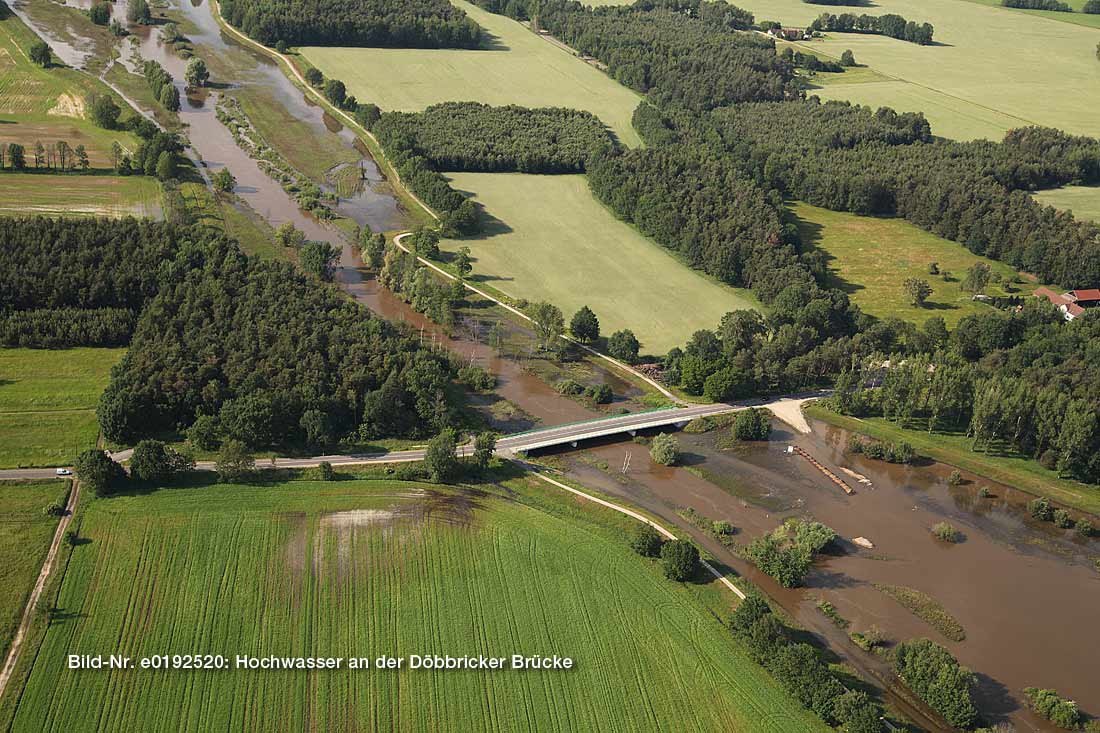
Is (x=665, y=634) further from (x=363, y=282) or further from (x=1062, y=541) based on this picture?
(x=363, y=282)

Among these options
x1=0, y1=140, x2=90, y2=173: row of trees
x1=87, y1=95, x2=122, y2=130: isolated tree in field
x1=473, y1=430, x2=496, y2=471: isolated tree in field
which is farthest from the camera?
x1=87, y1=95, x2=122, y2=130: isolated tree in field

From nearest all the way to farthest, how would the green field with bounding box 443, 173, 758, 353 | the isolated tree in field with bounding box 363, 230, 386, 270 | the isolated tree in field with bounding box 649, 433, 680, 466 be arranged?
the isolated tree in field with bounding box 649, 433, 680, 466 < the green field with bounding box 443, 173, 758, 353 < the isolated tree in field with bounding box 363, 230, 386, 270

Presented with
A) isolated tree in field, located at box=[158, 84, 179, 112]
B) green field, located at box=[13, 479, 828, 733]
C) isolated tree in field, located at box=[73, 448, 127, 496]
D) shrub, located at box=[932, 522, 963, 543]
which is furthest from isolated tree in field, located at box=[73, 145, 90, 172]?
shrub, located at box=[932, 522, 963, 543]

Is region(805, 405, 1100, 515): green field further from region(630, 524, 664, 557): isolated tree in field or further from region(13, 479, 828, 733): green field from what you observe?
region(13, 479, 828, 733): green field

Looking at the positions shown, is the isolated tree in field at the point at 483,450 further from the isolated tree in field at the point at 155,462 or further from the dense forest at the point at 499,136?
the dense forest at the point at 499,136

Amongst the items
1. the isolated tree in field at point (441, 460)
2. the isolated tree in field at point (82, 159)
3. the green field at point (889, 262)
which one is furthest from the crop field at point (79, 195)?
the green field at point (889, 262)
